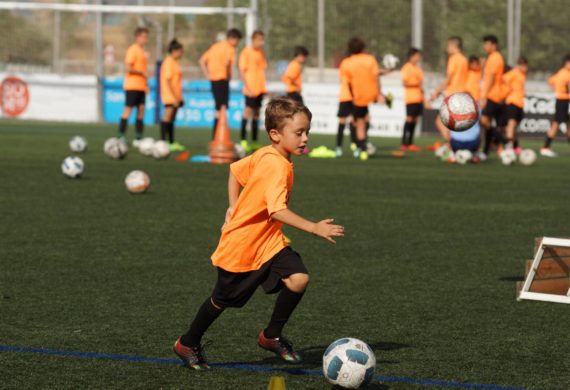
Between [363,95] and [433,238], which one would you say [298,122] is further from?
[363,95]

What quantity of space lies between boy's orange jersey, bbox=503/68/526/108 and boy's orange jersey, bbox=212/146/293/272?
61.6 ft

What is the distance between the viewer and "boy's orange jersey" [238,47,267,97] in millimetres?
23484

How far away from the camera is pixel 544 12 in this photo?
32.8m

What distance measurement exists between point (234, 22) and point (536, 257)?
3271cm

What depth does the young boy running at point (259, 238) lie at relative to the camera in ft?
19.0

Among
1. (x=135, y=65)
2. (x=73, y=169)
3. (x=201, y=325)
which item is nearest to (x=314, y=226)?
(x=201, y=325)

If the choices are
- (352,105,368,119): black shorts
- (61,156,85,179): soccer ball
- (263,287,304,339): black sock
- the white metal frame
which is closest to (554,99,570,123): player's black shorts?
(352,105,368,119): black shorts

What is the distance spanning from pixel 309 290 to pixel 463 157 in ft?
46.1

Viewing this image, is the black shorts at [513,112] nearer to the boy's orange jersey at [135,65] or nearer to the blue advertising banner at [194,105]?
the boy's orange jersey at [135,65]

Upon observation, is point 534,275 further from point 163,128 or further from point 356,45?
point 163,128

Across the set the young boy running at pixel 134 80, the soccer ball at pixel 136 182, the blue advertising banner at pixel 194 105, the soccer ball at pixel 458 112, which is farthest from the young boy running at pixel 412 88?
the soccer ball at pixel 458 112

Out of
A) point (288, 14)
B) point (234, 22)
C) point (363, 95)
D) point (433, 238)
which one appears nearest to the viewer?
point (433, 238)

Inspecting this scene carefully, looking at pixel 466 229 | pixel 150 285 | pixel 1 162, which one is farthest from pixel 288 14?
pixel 150 285

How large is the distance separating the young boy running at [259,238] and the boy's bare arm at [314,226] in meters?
0.10
